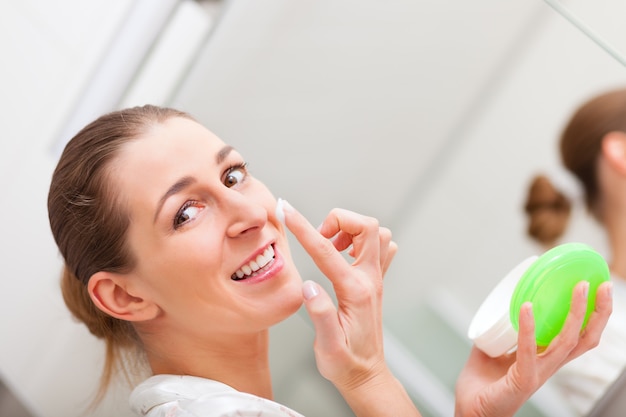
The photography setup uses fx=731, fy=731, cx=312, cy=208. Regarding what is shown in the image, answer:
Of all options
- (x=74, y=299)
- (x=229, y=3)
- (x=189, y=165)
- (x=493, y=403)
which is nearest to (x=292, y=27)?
(x=229, y=3)

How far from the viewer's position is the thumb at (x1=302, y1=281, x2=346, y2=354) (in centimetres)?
83

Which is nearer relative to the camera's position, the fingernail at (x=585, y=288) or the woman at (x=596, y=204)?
the fingernail at (x=585, y=288)

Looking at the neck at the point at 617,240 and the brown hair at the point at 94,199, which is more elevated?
the neck at the point at 617,240

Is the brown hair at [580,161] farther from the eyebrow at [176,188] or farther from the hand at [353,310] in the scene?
the eyebrow at [176,188]

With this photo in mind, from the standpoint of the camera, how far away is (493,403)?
37.6 inches

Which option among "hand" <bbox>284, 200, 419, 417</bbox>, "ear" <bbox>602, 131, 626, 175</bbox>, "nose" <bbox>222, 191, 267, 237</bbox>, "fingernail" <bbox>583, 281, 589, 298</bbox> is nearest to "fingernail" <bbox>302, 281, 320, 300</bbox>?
"hand" <bbox>284, 200, 419, 417</bbox>

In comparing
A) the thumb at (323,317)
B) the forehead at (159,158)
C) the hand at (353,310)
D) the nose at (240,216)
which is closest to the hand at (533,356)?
the hand at (353,310)

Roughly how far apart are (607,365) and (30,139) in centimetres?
108

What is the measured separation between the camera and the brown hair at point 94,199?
0.92 metres

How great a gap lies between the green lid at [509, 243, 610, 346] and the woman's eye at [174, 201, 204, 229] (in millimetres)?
414

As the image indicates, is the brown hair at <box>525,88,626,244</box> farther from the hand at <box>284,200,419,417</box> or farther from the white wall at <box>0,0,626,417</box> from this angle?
the hand at <box>284,200,419,417</box>

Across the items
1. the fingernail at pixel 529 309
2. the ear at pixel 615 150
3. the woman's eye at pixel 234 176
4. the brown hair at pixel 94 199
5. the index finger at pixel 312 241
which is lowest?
the brown hair at pixel 94 199

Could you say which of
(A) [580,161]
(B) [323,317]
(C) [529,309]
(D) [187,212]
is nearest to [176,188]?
(D) [187,212]

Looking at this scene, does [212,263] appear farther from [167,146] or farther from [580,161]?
[580,161]
